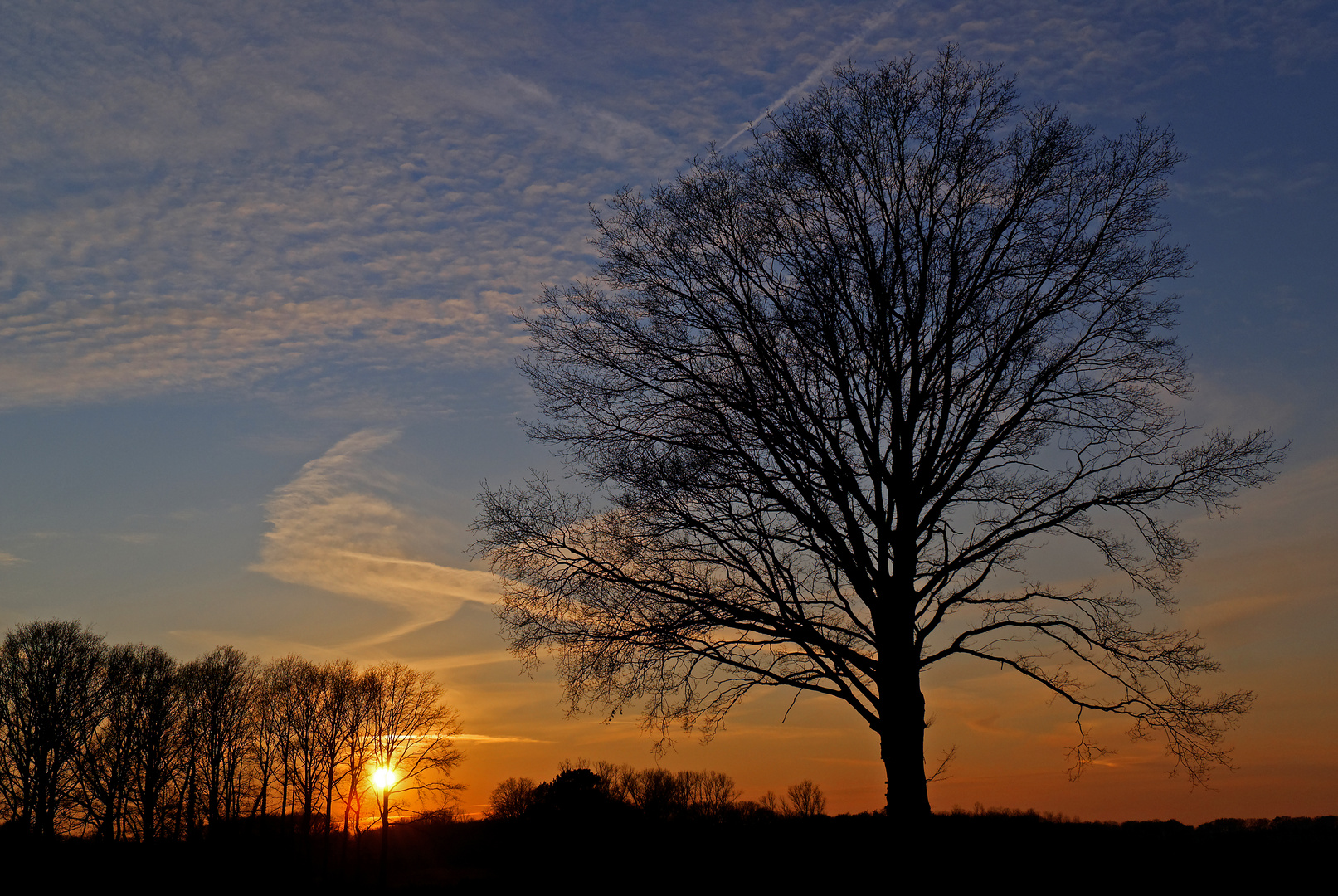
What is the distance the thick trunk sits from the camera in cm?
1084

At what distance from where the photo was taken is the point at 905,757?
430 inches

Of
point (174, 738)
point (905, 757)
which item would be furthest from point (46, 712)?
point (905, 757)

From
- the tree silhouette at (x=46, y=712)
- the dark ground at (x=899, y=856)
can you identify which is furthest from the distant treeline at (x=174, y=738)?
the dark ground at (x=899, y=856)

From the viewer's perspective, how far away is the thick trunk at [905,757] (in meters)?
10.8

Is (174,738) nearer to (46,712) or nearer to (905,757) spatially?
(46,712)

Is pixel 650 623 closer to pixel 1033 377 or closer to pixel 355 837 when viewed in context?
pixel 1033 377

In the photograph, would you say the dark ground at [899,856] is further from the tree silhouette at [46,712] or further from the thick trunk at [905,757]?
the tree silhouette at [46,712]

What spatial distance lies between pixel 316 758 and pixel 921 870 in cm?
4831

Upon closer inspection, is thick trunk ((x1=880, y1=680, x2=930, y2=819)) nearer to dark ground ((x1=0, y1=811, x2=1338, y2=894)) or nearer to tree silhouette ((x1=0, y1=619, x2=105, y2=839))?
dark ground ((x1=0, y1=811, x2=1338, y2=894))

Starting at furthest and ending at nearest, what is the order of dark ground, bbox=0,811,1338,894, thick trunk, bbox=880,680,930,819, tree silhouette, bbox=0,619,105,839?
tree silhouette, bbox=0,619,105,839 → thick trunk, bbox=880,680,930,819 → dark ground, bbox=0,811,1338,894

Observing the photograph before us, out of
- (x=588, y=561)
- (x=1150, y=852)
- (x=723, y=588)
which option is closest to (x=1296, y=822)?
(x=1150, y=852)

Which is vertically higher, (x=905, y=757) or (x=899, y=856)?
(x=905, y=757)

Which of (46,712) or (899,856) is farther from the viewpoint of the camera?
(46,712)

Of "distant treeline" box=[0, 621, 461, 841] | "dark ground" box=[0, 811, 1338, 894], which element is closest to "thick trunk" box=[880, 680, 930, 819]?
"dark ground" box=[0, 811, 1338, 894]
